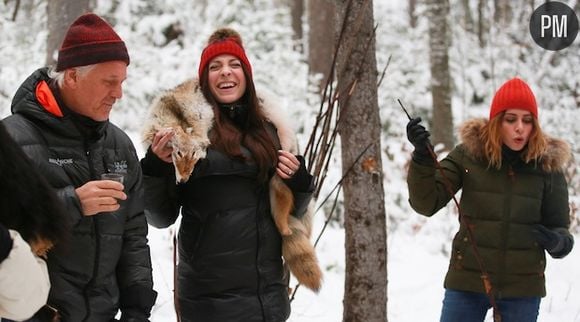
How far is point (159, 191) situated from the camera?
2.96 m

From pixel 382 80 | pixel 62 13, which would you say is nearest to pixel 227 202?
pixel 62 13

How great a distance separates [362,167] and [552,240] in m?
1.17

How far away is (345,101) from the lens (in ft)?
12.2

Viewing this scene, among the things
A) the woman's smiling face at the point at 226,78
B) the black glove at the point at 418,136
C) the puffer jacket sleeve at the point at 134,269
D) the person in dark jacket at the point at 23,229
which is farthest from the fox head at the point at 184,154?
the black glove at the point at 418,136

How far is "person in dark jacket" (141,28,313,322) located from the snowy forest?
98cm

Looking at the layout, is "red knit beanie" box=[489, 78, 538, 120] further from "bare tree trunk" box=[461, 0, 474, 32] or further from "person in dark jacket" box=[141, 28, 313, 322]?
"bare tree trunk" box=[461, 0, 474, 32]

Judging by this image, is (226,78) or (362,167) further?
(362,167)

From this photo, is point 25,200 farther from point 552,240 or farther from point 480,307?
point 552,240

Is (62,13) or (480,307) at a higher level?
(62,13)

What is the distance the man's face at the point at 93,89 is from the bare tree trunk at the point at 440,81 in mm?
8320

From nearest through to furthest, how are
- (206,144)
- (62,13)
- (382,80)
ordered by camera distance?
(206,144) → (62,13) → (382,80)

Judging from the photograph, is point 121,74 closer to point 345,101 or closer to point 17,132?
point 17,132

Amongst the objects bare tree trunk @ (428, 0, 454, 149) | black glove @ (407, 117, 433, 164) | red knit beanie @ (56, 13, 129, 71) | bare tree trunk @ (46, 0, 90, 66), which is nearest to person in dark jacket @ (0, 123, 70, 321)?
red knit beanie @ (56, 13, 129, 71)

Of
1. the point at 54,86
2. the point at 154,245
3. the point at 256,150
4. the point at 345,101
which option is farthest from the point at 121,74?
the point at 154,245
